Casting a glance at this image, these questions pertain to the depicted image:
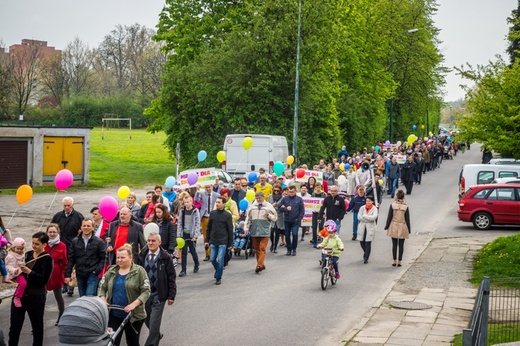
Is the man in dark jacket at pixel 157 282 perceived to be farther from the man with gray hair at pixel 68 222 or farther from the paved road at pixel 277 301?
the man with gray hair at pixel 68 222

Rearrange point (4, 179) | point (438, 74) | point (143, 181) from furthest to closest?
point (438, 74) → point (143, 181) → point (4, 179)

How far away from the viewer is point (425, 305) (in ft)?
49.0

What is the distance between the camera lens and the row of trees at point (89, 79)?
279ft

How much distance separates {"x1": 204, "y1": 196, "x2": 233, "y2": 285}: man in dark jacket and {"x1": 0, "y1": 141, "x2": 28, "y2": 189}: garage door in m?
23.6

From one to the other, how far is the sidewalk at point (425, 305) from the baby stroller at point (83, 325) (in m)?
5.27

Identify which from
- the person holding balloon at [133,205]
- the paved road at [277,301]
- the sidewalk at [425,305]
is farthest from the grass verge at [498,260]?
the person holding balloon at [133,205]

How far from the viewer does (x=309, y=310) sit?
14406 millimetres

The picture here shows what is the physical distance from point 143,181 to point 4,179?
11.1 metres

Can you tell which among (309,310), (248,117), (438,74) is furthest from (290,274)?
(438,74)

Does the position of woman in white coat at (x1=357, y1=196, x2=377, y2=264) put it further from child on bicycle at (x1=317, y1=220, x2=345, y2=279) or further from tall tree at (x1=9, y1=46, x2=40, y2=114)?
tall tree at (x1=9, y1=46, x2=40, y2=114)

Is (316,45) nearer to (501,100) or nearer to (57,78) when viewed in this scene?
(501,100)

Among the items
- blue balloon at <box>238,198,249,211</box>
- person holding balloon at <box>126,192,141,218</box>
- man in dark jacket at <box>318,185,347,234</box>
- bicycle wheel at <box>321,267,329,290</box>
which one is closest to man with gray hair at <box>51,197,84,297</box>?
person holding balloon at <box>126,192,141,218</box>

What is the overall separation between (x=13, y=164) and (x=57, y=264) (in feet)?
89.1

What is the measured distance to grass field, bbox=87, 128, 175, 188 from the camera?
47622mm
